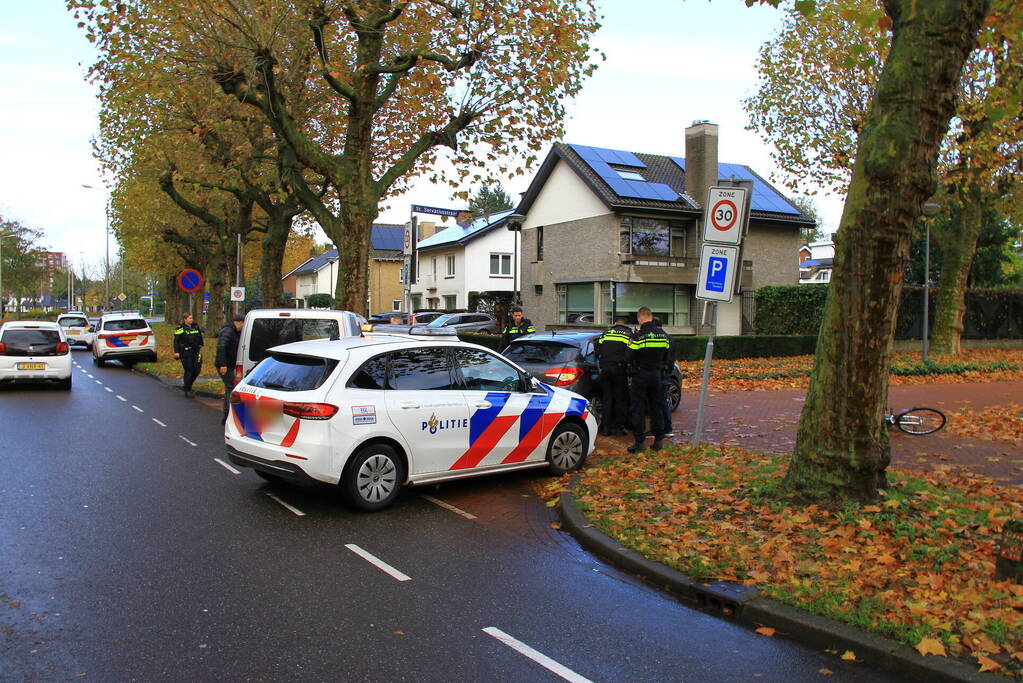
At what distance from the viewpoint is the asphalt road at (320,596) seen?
3.95 metres

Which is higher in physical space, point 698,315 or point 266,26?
point 266,26

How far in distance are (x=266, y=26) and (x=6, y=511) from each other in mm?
11203

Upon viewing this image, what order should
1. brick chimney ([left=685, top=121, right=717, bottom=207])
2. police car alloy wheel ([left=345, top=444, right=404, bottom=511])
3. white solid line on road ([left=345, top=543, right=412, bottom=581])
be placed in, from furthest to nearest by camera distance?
brick chimney ([left=685, top=121, right=717, bottom=207]) < police car alloy wheel ([left=345, top=444, right=404, bottom=511]) < white solid line on road ([left=345, top=543, right=412, bottom=581])

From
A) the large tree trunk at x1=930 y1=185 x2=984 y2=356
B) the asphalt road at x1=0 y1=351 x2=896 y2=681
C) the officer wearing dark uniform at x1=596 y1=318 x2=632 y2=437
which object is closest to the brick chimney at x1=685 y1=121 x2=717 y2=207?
the large tree trunk at x1=930 y1=185 x2=984 y2=356

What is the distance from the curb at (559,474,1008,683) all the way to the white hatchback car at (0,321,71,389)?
15.5 m

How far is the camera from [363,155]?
16953mm

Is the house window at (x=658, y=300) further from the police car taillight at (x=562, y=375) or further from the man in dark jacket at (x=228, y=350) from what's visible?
the man in dark jacket at (x=228, y=350)

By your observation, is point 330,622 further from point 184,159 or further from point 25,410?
point 184,159

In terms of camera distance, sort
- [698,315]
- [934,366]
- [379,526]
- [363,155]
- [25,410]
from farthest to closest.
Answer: [698,315] → [934,366] → [363,155] → [25,410] → [379,526]

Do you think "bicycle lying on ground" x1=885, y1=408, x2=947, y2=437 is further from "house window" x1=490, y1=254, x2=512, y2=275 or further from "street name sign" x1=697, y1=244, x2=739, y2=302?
"house window" x1=490, y1=254, x2=512, y2=275

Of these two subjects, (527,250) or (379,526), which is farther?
(527,250)

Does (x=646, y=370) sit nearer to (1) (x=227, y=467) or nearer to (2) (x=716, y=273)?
(2) (x=716, y=273)

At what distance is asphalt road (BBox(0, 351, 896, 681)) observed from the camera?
395 centimetres

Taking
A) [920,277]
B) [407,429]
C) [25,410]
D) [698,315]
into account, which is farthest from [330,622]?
[920,277]
